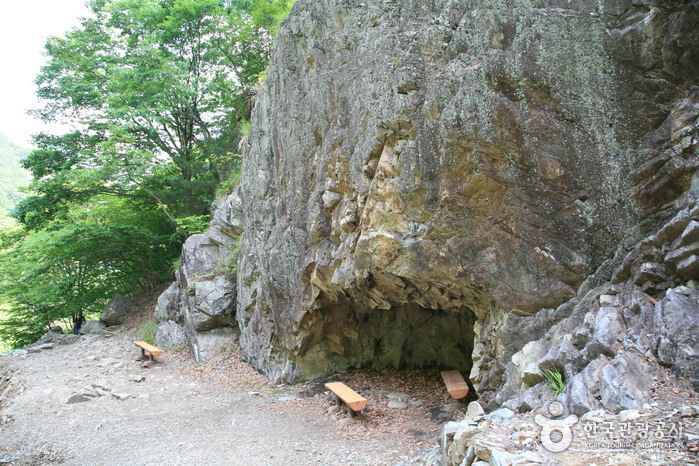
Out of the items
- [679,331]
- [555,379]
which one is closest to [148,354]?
[555,379]

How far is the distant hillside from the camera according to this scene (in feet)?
135

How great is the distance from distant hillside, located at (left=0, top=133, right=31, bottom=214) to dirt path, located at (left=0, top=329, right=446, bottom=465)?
2760cm

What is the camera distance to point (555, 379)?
436 centimetres

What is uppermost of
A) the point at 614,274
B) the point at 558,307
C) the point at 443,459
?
the point at 614,274

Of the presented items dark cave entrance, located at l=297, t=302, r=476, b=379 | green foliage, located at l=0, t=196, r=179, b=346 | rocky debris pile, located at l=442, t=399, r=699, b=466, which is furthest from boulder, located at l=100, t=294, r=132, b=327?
rocky debris pile, located at l=442, t=399, r=699, b=466

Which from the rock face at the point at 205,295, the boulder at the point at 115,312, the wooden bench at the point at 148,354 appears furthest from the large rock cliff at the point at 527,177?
the boulder at the point at 115,312

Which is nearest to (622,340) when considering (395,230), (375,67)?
(395,230)

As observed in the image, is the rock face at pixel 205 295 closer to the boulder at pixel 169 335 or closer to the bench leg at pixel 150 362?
the boulder at pixel 169 335

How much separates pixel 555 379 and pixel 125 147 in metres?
17.3

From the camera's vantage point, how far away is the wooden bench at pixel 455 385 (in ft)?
24.5

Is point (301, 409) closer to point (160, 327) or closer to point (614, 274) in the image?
point (614, 274)

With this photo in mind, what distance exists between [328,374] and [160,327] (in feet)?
25.6

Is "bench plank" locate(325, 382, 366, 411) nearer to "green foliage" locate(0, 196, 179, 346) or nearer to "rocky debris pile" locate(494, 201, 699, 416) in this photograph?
"rocky debris pile" locate(494, 201, 699, 416)

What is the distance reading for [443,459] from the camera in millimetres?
4344
